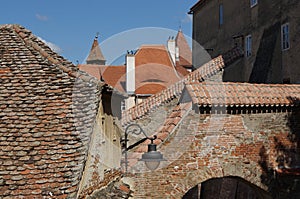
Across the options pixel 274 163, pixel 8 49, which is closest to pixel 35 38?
pixel 8 49

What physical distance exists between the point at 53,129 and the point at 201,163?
14.7ft

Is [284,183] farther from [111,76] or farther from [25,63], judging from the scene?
[111,76]

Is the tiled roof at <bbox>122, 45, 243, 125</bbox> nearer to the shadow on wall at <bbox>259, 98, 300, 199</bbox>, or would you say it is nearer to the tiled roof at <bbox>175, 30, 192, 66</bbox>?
the shadow on wall at <bbox>259, 98, 300, 199</bbox>

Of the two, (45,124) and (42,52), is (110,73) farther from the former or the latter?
(45,124)

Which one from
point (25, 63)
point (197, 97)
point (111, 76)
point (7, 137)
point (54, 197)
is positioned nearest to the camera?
point (54, 197)

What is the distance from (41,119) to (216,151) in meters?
4.89

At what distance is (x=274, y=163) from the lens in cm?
1002

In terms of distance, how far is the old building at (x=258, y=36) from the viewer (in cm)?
1561

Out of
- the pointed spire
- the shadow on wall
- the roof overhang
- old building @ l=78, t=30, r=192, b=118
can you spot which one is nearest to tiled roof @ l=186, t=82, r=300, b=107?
the shadow on wall

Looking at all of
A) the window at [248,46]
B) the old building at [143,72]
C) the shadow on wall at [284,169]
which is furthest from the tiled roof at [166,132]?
the old building at [143,72]

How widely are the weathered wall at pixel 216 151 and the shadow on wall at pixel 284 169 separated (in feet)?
0.10

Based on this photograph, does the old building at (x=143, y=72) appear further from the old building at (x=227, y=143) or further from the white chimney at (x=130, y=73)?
the old building at (x=227, y=143)

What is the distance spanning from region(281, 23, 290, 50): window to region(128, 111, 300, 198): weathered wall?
663cm

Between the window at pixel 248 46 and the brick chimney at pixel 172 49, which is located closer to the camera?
the window at pixel 248 46
